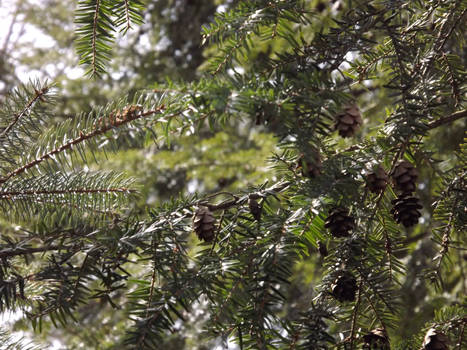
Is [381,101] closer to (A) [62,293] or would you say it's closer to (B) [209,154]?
(B) [209,154]

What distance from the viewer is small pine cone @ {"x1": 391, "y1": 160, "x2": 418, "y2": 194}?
659 mm

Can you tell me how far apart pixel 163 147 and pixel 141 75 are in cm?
61

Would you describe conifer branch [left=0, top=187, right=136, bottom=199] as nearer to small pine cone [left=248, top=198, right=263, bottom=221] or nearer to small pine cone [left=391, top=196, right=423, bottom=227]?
small pine cone [left=248, top=198, right=263, bottom=221]

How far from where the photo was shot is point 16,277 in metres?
0.77

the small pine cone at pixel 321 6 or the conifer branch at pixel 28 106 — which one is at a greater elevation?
the small pine cone at pixel 321 6

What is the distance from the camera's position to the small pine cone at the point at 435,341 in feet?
2.44

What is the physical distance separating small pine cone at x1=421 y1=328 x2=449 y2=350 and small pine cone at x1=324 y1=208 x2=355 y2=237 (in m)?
0.25

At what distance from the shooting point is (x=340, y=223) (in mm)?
678

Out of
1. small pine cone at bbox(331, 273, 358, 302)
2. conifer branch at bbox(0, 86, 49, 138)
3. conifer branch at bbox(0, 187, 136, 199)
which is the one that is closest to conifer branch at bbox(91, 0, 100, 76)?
conifer branch at bbox(0, 86, 49, 138)

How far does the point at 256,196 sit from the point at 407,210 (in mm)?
240

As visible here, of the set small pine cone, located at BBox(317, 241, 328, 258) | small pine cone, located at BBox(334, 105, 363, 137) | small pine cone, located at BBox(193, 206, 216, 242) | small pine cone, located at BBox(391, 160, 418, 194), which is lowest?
small pine cone, located at BBox(193, 206, 216, 242)

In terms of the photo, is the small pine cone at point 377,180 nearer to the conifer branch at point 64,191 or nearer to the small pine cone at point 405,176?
the small pine cone at point 405,176

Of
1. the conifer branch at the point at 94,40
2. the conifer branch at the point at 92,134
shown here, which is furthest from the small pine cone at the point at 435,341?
the conifer branch at the point at 94,40

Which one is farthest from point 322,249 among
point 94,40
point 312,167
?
point 94,40
